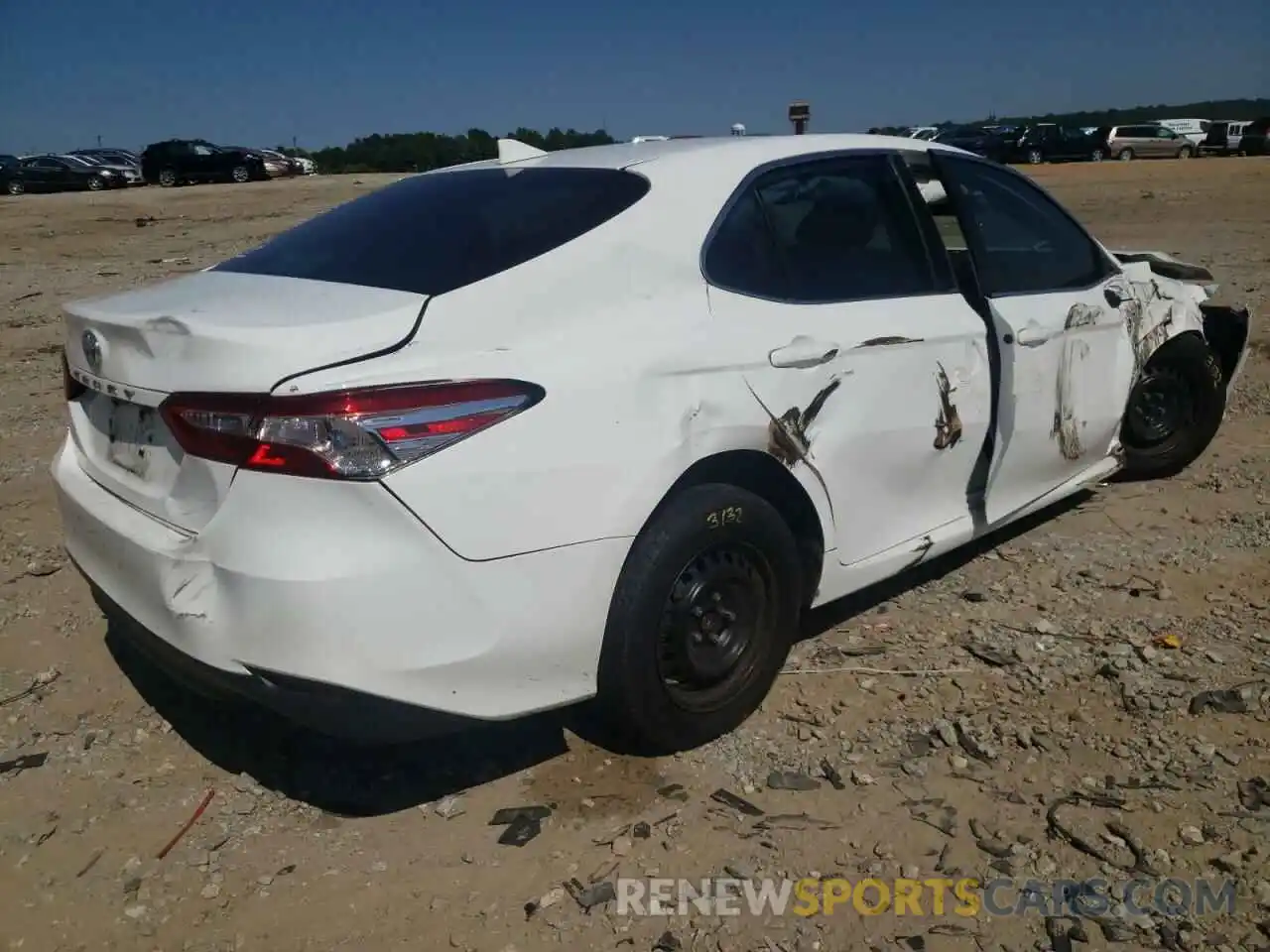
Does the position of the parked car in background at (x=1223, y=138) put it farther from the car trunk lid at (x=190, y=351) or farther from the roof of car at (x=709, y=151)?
the car trunk lid at (x=190, y=351)

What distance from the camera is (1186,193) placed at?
2086 cm

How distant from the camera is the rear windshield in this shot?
8.93 feet

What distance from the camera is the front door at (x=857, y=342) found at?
2977mm

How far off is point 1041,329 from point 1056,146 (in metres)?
39.9

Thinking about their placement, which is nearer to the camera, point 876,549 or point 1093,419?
point 876,549

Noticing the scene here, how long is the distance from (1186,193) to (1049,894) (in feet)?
71.8

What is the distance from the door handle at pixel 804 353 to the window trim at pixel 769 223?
0.13m

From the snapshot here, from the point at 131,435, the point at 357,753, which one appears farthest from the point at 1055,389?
the point at 131,435

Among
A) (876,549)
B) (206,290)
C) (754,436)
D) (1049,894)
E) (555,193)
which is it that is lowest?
(1049,894)

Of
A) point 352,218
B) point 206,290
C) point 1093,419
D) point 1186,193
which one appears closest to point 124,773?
point 206,290

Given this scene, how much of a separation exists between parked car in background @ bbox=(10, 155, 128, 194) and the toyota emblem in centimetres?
3795

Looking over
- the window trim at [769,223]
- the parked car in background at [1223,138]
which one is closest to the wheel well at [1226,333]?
the window trim at [769,223]

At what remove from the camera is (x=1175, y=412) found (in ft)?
16.2

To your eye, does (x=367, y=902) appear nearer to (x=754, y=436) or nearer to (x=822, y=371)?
(x=754, y=436)
